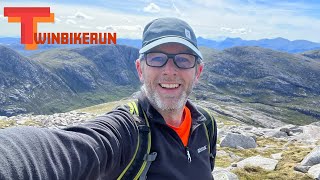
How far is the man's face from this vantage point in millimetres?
6008

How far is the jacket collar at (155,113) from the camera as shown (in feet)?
18.6

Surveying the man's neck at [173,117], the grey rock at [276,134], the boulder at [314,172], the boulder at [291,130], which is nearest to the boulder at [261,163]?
the boulder at [314,172]

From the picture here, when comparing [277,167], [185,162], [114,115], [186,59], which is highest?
[186,59]

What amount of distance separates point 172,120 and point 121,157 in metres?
1.83

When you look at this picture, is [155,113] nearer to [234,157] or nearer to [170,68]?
[170,68]

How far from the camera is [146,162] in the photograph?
5.04 m

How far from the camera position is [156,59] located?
19.7 ft

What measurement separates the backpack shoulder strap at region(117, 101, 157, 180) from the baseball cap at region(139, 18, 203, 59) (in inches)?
58.2

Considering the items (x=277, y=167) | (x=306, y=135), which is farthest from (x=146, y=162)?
(x=306, y=135)

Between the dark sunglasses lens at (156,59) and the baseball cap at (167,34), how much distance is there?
18cm

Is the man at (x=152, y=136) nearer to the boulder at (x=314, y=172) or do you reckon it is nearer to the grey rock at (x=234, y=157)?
the boulder at (x=314, y=172)

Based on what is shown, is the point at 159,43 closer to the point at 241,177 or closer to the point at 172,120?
the point at 172,120

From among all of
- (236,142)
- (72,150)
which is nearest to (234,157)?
(236,142)

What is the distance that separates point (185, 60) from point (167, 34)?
0.65 metres
